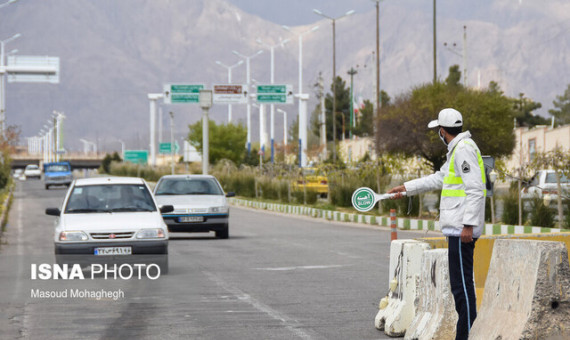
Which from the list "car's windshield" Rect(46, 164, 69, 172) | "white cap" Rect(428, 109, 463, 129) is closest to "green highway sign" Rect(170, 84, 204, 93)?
"car's windshield" Rect(46, 164, 69, 172)

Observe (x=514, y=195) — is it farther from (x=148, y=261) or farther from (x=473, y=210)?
(x=473, y=210)

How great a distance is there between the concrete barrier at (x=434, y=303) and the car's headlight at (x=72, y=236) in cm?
707

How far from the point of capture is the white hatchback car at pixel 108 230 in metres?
15.2

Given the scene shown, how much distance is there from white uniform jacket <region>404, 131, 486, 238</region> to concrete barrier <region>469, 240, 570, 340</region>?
36cm

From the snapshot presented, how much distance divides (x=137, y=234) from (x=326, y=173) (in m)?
27.6

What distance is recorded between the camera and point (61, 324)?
10.7m

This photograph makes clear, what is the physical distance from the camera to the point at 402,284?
9.82 metres

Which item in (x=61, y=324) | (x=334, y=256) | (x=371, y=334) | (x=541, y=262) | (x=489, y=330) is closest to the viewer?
(x=541, y=262)

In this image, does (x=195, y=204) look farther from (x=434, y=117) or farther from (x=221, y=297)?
(x=434, y=117)

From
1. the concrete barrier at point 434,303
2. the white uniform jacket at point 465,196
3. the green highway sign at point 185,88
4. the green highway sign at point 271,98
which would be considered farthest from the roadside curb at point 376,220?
the green highway sign at point 271,98

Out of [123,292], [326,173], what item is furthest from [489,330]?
[326,173]

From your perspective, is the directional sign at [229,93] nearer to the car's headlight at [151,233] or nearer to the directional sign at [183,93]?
the directional sign at [183,93]

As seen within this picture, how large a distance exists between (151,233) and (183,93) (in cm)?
5168

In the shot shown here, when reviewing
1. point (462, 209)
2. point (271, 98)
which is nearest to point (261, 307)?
point (462, 209)
